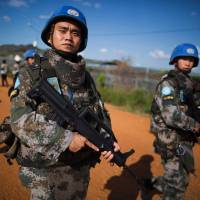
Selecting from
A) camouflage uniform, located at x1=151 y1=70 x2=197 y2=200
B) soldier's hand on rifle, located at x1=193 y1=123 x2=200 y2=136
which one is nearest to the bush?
camouflage uniform, located at x1=151 y1=70 x2=197 y2=200

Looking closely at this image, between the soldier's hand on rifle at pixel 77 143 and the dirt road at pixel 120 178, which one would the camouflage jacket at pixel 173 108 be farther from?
the soldier's hand on rifle at pixel 77 143

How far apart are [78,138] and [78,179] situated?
563mm

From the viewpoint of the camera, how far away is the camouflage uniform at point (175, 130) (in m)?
2.91

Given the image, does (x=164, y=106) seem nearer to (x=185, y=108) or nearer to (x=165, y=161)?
(x=185, y=108)

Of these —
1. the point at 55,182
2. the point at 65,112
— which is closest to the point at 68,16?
the point at 65,112

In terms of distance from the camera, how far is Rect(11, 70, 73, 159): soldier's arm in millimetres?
1573

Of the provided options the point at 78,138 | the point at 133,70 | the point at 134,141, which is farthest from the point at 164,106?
the point at 133,70

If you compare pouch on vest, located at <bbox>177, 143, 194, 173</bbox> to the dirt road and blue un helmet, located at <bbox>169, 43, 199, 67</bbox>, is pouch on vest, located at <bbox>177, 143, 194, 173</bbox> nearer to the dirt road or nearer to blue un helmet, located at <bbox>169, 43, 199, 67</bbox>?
the dirt road

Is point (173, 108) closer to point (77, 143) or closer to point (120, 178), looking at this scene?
point (77, 143)

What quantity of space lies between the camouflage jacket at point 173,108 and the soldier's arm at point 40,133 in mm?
1701

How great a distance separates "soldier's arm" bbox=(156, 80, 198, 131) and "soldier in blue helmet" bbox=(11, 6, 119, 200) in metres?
1.09

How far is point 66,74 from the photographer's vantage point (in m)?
1.88

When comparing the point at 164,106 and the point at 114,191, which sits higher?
the point at 164,106


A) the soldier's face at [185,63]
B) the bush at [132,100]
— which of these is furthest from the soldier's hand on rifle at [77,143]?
the bush at [132,100]
